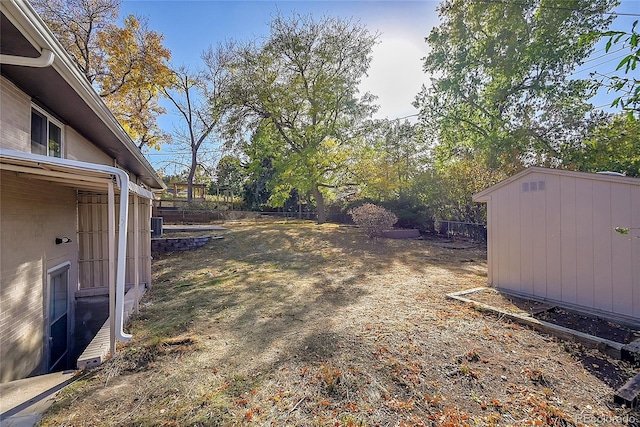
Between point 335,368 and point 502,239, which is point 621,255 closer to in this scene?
point 502,239

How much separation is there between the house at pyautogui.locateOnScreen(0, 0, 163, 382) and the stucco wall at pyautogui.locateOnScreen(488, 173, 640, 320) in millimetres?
6464

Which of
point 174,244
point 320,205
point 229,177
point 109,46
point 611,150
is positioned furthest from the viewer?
point 229,177

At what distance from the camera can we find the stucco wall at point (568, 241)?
14.6ft

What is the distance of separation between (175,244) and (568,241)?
35.7 ft

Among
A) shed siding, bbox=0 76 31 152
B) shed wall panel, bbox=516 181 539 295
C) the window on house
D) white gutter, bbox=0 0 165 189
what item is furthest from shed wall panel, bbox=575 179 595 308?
the window on house

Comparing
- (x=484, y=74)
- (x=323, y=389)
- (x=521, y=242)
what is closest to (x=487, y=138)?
(x=484, y=74)

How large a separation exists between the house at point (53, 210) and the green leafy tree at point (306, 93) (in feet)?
34.8

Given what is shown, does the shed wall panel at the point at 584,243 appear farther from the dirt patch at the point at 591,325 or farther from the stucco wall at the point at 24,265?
the stucco wall at the point at 24,265

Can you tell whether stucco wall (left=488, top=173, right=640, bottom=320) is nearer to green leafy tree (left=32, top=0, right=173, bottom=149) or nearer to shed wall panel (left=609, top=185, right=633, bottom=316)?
shed wall panel (left=609, top=185, right=633, bottom=316)

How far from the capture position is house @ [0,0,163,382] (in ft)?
9.38

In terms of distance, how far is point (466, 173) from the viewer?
13141 mm

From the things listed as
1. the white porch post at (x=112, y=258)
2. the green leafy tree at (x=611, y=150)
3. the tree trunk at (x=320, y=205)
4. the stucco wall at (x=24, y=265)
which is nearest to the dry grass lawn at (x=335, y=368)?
the white porch post at (x=112, y=258)

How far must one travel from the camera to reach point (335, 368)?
3.11 metres

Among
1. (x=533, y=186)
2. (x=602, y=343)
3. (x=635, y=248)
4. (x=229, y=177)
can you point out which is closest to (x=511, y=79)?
(x=533, y=186)
